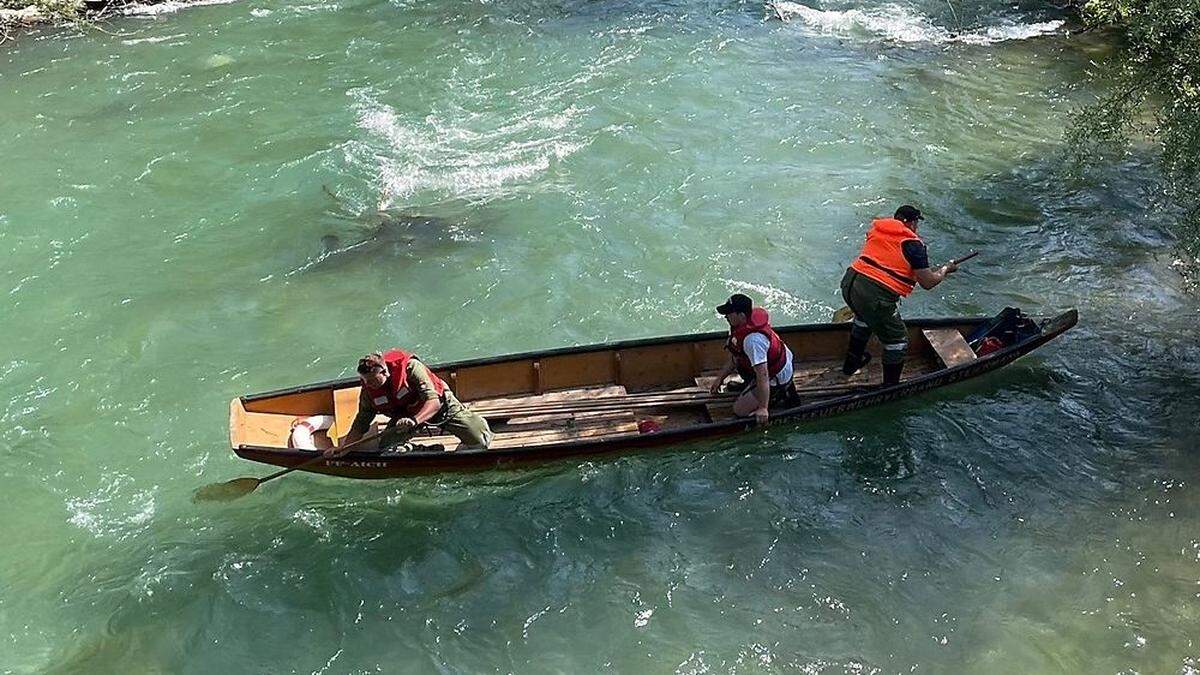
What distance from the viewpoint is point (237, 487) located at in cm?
919

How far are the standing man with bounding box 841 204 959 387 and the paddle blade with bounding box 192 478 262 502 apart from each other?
669cm

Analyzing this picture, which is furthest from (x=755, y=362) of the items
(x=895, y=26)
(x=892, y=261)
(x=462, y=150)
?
(x=895, y=26)

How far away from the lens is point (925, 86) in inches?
747

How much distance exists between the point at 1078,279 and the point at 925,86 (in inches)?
289

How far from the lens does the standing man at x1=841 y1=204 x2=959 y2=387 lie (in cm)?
965

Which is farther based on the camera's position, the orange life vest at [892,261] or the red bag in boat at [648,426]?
the red bag in boat at [648,426]

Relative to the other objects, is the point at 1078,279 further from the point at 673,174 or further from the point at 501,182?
the point at 501,182

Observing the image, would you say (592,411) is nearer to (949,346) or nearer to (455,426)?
(455,426)

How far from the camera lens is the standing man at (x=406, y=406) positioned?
9031 millimetres

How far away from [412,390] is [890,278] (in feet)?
17.0

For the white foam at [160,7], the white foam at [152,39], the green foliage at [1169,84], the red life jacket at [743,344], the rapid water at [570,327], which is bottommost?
the rapid water at [570,327]

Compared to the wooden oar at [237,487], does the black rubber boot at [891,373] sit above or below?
above

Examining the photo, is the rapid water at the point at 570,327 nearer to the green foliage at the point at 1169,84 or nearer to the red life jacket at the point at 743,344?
the red life jacket at the point at 743,344

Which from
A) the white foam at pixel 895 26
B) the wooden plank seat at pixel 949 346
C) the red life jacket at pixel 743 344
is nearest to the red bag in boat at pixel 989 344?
the wooden plank seat at pixel 949 346
